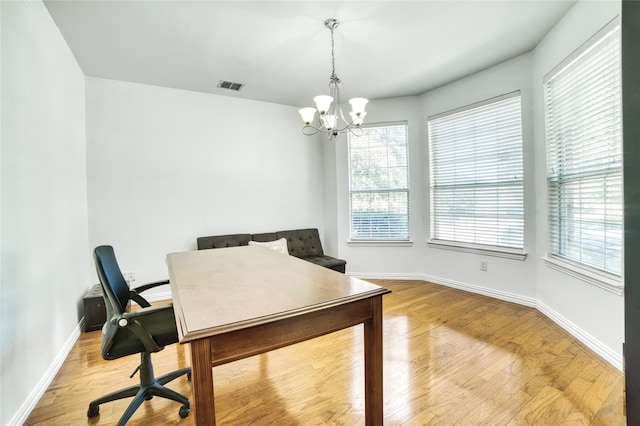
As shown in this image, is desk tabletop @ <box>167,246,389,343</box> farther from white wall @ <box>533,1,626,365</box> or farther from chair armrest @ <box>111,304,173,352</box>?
white wall @ <box>533,1,626,365</box>

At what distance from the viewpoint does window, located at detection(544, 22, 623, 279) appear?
6.85ft

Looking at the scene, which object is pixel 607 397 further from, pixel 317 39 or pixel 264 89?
pixel 264 89

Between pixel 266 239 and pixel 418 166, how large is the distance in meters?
2.39

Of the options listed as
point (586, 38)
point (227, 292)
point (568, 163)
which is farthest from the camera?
point (568, 163)

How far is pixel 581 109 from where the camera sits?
95.5 inches

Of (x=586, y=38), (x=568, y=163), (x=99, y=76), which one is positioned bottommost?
(x=568, y=163)

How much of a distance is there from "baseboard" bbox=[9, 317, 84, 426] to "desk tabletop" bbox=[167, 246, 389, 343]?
105 centimetres

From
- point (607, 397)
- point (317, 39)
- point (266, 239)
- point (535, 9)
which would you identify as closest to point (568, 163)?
point (535, 9)

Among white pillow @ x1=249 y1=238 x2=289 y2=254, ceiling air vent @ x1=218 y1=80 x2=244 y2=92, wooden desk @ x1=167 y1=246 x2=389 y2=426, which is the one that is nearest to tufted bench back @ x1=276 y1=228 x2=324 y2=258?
white pillow @ x1=249 y1=238 x2=289 y2=254

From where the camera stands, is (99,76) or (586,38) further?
(99,76)

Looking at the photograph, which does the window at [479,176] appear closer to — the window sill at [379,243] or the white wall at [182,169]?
the window sill at [379,243]

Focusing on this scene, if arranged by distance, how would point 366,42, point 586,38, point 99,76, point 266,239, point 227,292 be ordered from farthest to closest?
1. point 266,239
2. point 99,76
3. point 366,42
4. point 586,38
5. point 227,292

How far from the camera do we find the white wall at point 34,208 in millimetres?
1627

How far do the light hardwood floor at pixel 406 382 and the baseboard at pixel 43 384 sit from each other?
0.04 metres
